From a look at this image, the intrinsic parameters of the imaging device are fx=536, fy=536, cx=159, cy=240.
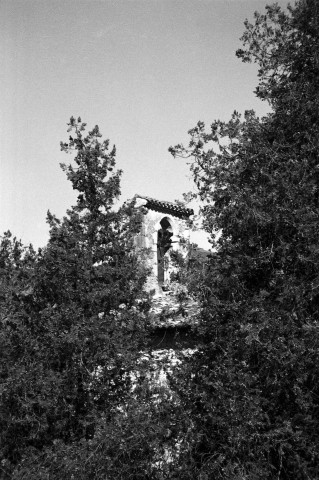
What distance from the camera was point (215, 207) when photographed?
22.4ft

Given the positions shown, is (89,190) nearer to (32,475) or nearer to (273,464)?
(32,475)

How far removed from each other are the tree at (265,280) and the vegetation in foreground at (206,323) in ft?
0.07

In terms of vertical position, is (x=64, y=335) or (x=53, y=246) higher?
(x=53, y=246)

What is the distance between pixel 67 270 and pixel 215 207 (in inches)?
79.7

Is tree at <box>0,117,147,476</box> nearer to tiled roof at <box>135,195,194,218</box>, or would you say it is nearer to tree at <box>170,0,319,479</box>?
tree at <box>170,0,319,479</box>

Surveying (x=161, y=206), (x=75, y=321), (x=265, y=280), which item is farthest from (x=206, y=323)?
(x=161, y=206)

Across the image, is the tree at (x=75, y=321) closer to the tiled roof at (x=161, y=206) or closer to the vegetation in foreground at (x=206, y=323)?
the vegetation in foreground at (x=206, y=323)

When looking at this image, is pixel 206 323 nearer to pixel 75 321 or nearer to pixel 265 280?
pixel 265 280

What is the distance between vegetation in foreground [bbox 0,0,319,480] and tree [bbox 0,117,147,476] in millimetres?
19

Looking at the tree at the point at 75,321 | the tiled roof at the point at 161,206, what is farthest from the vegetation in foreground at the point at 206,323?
the tiled roof at the point at 161,206

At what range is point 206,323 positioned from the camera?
6.23m

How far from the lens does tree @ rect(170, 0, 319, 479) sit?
5.51 meters

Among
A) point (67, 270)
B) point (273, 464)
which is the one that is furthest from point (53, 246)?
point (273, 464)

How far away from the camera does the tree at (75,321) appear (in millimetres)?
6230
